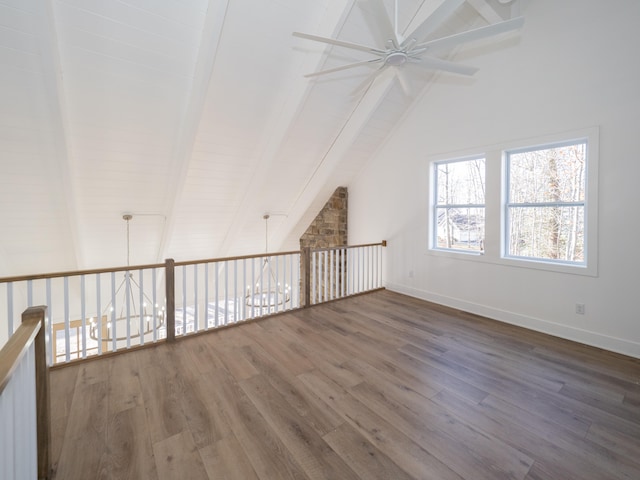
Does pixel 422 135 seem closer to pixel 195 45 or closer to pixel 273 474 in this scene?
pixel 195 45

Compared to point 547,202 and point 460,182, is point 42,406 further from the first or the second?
point 460,182

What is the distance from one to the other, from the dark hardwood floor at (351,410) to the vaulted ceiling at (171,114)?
92.5 inches

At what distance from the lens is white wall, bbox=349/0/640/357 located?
293 cm

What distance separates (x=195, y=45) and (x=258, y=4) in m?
0.72

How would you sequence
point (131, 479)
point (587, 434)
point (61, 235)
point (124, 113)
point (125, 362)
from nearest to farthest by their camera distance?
1. point (131, 479)
2. point (587, 434)
3. point (125, 362)
4. point (124, 113)
5. point (61, 235)

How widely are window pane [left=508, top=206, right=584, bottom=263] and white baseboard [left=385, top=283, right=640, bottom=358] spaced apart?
0.77m

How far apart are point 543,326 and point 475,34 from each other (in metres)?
3.19

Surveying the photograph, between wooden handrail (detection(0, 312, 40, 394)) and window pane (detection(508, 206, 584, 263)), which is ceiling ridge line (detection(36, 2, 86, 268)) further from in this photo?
window pane (detection(508, 206, 584, 263))

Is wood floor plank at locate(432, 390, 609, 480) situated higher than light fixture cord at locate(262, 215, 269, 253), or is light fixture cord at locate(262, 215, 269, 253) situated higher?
light fixture cord at locate(262, 215, 269, 253)

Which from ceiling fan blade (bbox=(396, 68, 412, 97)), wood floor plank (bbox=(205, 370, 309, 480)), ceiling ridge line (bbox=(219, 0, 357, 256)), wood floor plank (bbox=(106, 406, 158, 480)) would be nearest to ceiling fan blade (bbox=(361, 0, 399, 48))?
ceiling fan blade (bbox=(396, 68, 412, 97))

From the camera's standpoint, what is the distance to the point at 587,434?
6.38 ft

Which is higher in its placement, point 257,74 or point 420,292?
point 257,74

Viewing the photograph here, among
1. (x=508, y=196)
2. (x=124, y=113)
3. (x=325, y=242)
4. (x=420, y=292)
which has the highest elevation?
(x=124, y=113)

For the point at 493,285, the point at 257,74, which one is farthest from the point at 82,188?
the point at 493,285
